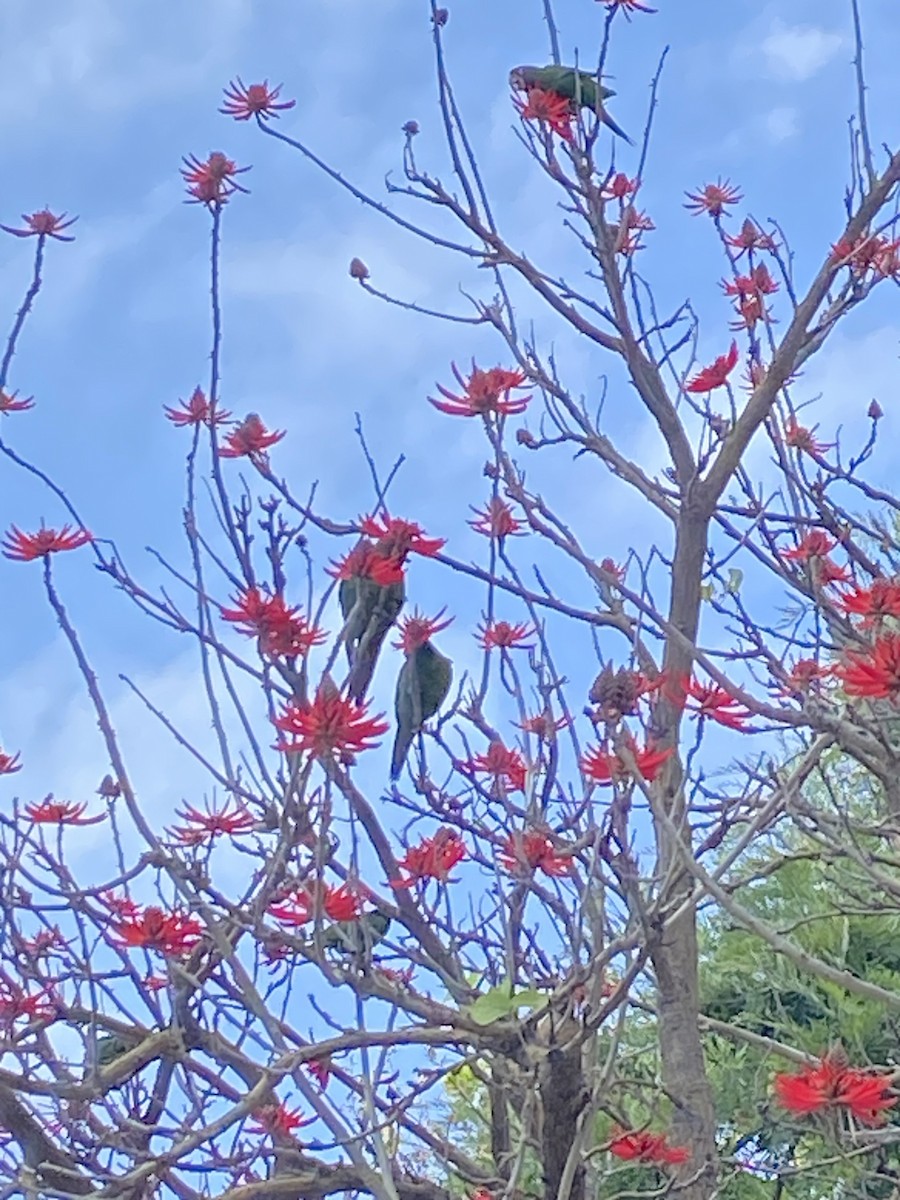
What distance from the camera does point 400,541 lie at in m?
1.95

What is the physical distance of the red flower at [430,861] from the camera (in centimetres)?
214

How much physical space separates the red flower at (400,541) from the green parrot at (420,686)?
16 centimetres

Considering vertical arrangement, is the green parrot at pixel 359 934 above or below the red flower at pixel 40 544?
below

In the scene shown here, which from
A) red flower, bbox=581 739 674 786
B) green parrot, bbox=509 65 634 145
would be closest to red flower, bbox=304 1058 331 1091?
red flower, bbox=581 739 674 786

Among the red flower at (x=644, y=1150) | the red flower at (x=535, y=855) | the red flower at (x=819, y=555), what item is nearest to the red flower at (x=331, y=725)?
the red flower at (x=535, y=855)

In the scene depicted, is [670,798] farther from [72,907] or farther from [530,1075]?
[72,907]

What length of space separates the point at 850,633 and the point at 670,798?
46cm

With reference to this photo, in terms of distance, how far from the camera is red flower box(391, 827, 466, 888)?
84.1 inches

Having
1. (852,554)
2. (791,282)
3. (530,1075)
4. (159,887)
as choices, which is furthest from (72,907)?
(791,282)

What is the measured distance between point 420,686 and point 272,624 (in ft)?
0.91

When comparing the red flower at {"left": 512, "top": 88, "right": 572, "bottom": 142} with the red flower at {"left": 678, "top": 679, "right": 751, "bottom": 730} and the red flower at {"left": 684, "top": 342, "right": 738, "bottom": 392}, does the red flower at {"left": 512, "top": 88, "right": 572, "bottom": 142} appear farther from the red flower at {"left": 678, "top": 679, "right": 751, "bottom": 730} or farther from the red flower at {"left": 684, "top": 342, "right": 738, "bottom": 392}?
the red flower at {"left": 678, "top": 679, "right": 751, "bottom": 730}

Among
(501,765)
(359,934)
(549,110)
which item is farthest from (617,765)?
(549,110)

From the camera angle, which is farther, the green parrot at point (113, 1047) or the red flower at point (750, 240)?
the red flower at point (750, 240)

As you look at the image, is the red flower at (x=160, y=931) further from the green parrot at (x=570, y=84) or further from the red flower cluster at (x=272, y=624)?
the green parrot at (x=570, y=84)
